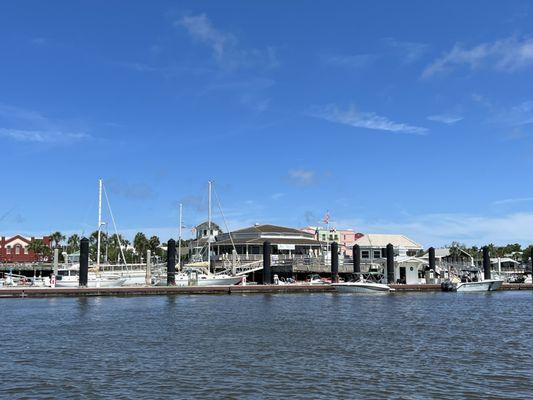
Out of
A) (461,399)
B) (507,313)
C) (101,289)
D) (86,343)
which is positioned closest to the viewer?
(461,399)

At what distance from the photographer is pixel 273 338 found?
34500 mm

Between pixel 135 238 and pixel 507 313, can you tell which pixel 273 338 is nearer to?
pixel 507 313

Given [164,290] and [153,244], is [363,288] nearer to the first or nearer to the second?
[164,290]

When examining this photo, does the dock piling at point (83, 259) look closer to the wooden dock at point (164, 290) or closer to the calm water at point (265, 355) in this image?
the wooden dock at point (164, 290)

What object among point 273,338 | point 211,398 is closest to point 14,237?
point 273,338

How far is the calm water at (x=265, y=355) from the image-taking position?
21.4 m

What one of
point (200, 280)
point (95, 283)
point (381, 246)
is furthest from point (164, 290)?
point (381, 246)

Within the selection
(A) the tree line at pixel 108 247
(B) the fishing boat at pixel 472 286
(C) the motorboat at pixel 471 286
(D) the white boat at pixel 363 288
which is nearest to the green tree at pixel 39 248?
(A) the tree line at pixel 108 247

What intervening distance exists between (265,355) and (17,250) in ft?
474

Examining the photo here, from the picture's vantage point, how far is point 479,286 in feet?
309

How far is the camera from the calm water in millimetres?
21438

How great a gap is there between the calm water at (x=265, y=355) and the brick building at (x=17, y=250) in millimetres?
113819

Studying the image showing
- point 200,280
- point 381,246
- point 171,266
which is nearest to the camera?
point 171,266

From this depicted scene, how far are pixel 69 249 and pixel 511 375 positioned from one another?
150833 millimetres
